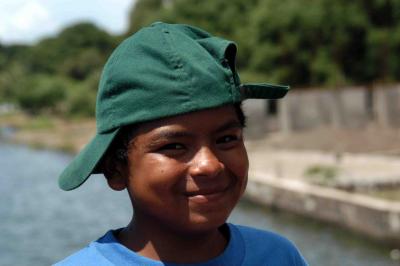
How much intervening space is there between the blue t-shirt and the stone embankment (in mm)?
9561

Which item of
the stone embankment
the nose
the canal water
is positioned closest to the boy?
the nose

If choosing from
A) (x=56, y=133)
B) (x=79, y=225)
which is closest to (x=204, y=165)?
(x=79, y=225)

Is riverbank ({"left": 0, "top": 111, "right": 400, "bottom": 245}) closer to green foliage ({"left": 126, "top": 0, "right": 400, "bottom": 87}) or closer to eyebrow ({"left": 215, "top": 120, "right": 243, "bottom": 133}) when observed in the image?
green foliage ({"left": 126, "top": 0, "right": 400, "bottom": 87})

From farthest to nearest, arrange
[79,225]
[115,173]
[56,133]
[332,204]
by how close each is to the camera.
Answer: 1. [56,133]
2. [79,225]
3. [332,204]
4. [115,173]

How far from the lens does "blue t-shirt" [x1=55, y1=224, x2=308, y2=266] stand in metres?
1.30

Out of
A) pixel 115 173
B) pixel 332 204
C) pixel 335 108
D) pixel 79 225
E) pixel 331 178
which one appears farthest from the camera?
pixel 335 108

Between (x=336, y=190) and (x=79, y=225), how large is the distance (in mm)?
6357

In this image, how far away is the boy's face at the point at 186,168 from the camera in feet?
4.05

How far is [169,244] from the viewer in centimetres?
132

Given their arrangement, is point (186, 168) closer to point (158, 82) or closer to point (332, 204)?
point (158, 82)

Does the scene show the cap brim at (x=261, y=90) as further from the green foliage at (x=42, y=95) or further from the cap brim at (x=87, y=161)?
the green foliage at (x=42, y=95)

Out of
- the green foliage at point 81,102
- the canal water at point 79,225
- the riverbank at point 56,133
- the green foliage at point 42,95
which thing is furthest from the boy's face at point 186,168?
the green foliage at point 42,95

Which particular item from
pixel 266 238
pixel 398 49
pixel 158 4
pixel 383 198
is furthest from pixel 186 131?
pixel 158 4

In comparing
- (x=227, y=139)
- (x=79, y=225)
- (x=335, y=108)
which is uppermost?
(x=227, y=139)
